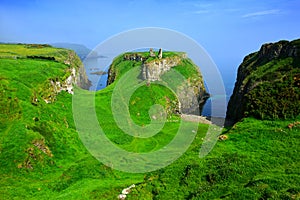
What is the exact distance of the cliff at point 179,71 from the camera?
352ft

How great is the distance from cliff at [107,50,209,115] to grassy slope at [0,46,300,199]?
49.8 meters

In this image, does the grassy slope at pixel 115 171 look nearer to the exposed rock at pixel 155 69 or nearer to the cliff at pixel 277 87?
the cliff at pixel 277 87

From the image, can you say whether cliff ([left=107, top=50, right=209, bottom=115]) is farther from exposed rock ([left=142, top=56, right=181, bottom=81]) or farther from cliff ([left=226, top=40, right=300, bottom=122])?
cliff ([left=226, top=40, right=300, bottom=122])

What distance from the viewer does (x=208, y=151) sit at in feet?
127

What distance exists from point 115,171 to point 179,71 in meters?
97.0

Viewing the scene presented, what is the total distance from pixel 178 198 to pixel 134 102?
198 ft

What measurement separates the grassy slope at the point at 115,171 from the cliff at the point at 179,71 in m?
49.8

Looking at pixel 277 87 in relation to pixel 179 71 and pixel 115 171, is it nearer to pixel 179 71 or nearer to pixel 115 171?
pixel 115 171

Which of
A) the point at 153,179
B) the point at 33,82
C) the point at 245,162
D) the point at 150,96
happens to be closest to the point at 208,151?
the point at 245,162

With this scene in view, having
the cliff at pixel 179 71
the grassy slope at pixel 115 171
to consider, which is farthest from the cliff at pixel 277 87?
the cliff at pixel 179 71

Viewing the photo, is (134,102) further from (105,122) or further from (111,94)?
(105,122)

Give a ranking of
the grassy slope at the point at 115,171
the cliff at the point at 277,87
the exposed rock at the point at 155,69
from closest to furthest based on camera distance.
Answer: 1. the grassy slope at the point at 115,171
2. the cliff at the point at 277,87
3. the exposed rock at the point at 155,69

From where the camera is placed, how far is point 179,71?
132 metres

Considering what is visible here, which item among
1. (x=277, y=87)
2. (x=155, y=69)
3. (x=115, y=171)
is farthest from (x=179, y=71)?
(x=115, y=171)
